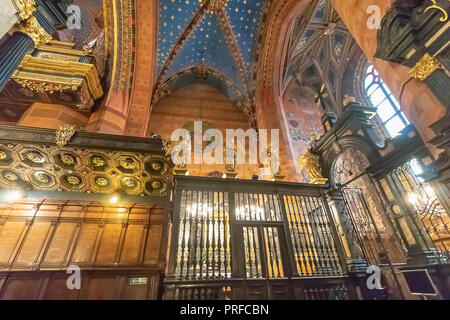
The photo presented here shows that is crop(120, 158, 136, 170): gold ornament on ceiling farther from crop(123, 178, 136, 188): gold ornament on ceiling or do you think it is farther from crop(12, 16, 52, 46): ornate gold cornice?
crop(12, 16, 52, 46): ornate gold cornice

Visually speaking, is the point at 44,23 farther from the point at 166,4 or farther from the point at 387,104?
the point at 387,104

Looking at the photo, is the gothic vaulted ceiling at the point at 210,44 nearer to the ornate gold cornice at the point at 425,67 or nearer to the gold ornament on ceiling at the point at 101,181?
the gold ornament on ceiling at the point at 101,181

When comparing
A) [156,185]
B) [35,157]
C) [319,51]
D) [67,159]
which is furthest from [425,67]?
[319,51]

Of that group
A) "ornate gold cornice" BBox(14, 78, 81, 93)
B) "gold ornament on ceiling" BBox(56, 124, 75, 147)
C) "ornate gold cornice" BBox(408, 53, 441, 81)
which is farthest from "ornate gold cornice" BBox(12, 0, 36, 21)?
"ornate gold cornice" BBox(408, 53, 441, 81)

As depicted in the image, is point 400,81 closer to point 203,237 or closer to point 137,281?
point 203,237

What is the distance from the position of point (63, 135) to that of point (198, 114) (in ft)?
24.8

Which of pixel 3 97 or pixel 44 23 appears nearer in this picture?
pixel 44 23

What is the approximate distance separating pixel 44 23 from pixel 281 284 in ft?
25.4

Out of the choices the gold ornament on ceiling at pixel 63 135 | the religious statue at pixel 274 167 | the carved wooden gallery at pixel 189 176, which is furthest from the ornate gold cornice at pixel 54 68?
the religious statue at pixel 274 167

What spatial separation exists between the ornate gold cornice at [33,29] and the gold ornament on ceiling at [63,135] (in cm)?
202

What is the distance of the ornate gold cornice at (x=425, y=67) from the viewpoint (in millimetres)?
3401

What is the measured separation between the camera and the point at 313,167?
20.5ft
